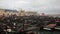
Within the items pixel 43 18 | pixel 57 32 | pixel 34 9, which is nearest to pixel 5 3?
pixel 34 9

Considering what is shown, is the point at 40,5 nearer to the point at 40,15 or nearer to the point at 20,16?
the point at 40,15

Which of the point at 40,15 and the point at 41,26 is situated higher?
the point at 40,15

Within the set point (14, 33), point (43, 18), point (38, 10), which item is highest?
point (38, 10)

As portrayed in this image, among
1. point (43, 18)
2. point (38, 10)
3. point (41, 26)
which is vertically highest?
Result: point (38, 10)

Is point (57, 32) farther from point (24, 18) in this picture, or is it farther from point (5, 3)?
point (5, 3)

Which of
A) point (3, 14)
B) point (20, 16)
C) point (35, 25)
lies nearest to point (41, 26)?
point (35, 25)

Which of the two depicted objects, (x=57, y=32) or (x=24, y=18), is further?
(x=24, y=18)
